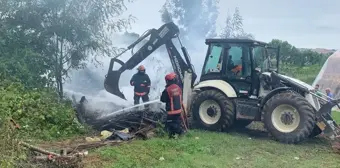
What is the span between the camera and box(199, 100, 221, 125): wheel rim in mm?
11273

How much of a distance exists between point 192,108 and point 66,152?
5169 millimetres

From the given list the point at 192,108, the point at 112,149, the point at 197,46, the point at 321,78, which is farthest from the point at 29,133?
the point at 321,78

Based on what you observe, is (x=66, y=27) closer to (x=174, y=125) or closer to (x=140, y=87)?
(x=140, y=87)

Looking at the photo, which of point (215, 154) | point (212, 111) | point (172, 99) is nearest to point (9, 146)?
point (215, 154)

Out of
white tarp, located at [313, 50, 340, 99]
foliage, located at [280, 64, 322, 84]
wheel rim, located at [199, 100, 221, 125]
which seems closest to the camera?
wheel rim, located at [199, 100, 221, 125]

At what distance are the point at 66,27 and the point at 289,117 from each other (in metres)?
6.62

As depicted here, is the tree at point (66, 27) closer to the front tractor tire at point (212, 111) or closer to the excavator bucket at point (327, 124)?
the front tractor tire at point (212, 111)

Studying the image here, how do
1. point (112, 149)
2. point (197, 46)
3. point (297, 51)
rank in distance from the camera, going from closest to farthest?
point (112, 149), point (197, 46), point (297, 51)

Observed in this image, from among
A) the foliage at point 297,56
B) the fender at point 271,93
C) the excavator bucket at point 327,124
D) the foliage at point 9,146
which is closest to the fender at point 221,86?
the fender at point 271,93

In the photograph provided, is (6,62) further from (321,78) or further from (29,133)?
(321,78)

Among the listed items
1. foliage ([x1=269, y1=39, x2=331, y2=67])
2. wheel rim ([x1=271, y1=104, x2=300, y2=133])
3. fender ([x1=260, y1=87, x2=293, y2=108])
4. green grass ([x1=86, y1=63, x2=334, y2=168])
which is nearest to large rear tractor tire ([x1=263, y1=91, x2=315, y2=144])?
wheel rim ([x1=271, y1=104, x2=300, y2=133])

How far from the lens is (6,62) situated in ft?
36.3

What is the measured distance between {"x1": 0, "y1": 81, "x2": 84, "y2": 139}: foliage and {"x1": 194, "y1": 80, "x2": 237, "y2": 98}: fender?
3.59 m

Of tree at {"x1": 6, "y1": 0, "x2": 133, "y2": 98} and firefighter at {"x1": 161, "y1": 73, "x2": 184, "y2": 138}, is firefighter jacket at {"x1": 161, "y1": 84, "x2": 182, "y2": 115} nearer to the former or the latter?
firefighter at {"x1": 161, "y1": 73, "x2": 184, "y2": 138}
